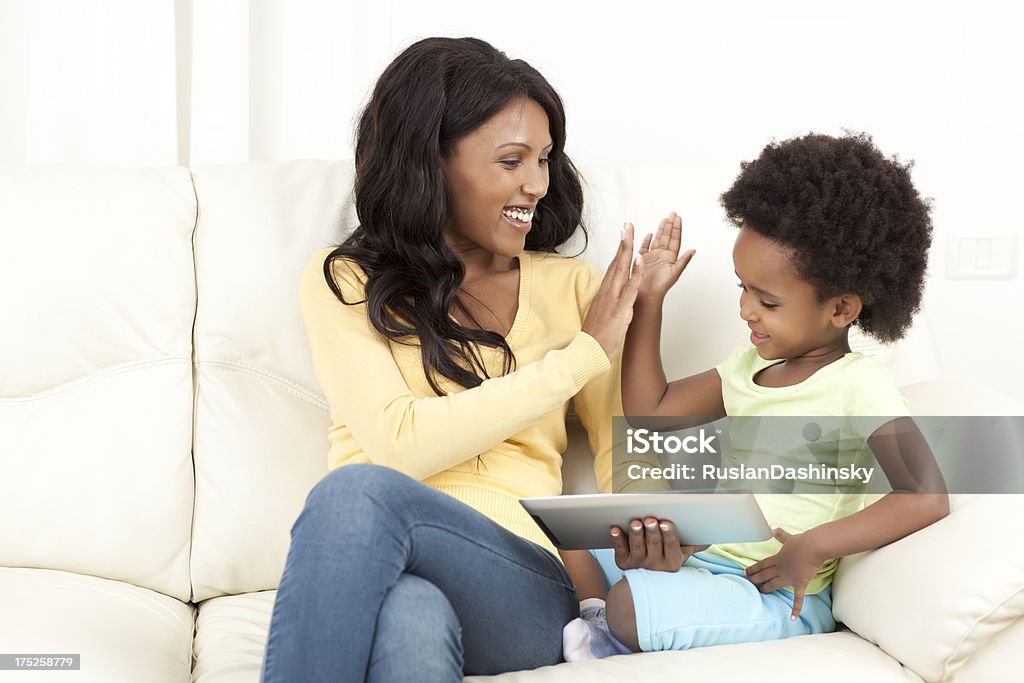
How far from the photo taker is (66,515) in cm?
154

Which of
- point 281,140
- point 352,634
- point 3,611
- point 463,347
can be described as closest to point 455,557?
point 352,634

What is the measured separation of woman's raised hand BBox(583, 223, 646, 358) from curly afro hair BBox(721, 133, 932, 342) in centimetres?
20

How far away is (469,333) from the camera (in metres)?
1.50

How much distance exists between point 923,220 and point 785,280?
0.62ft

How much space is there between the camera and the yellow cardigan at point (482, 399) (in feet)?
4.50

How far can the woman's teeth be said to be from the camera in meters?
1.54

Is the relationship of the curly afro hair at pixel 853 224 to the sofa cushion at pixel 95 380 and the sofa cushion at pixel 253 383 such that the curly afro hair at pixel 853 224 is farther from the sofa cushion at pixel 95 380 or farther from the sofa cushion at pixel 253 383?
the sofa cushion at pixel 95 380

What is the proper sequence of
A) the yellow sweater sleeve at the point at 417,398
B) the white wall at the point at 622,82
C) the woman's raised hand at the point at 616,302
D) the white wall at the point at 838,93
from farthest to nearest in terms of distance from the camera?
the white wall at the point at 838,93 < the white wall at the point at 622,82 < the woman's raised hand at the point at 616,302 < the yellow sweater sleeve at the point at 417,398

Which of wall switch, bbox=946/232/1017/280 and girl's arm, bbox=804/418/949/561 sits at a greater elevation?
wall switch, bbox=946/232/1017/280

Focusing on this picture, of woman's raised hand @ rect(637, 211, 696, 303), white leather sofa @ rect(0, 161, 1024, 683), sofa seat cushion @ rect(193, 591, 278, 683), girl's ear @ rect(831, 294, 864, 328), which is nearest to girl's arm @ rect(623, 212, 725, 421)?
woman's raised hand @ rect(637, 211, 696, 303)

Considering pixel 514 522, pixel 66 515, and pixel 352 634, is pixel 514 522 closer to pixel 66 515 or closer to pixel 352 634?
pixel 352 634

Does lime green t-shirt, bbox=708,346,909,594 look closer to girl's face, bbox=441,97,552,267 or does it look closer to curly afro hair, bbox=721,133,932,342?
curly afro hair, bbox=721,133,932,342

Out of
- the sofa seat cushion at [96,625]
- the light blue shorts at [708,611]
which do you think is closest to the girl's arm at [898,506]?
the light blue shorts at [708,611]

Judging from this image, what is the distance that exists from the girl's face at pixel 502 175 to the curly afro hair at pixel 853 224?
0.32m
